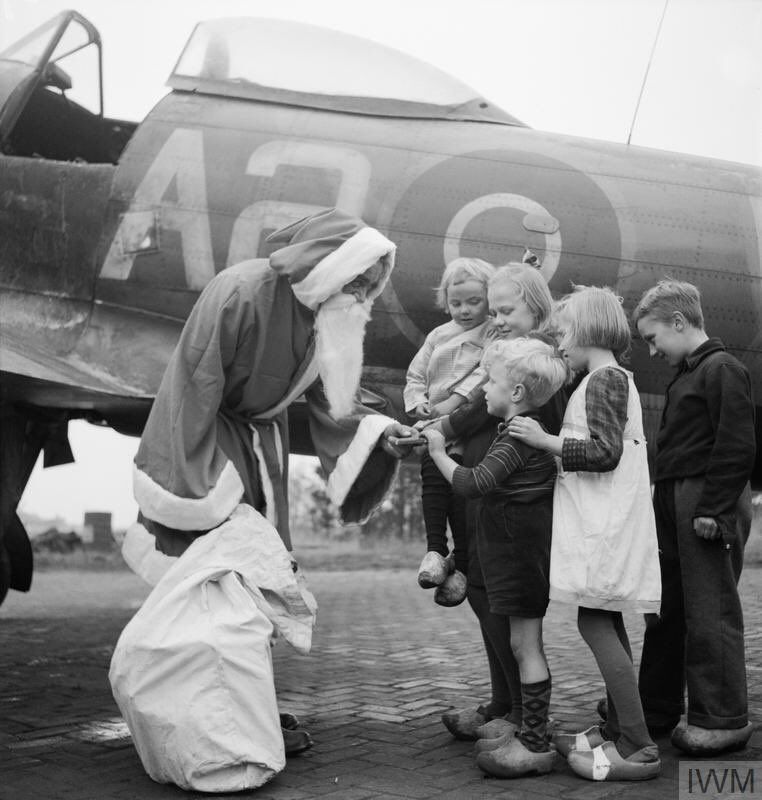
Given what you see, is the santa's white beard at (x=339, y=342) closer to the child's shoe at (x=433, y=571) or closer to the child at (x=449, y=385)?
the child at (x=449, y=385)

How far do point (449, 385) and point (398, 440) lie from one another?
359 mm

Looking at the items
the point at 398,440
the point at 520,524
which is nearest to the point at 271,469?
the point at 398,440

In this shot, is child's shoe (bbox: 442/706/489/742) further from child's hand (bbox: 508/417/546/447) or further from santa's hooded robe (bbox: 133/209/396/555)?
child's hand (bbox: 508/417/546/447)

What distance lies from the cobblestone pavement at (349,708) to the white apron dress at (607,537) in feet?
1.76

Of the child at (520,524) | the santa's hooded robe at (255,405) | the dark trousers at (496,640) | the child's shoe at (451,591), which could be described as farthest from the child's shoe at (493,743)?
the santa's hooded robe at (255,405)

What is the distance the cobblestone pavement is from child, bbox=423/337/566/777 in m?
0.12

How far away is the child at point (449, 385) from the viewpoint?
3312mm

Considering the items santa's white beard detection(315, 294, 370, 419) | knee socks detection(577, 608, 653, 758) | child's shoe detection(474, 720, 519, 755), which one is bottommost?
child's shoe detection(474, 720, 519, 755)

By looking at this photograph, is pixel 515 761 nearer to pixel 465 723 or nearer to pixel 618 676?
pixel 618 676

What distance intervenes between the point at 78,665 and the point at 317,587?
6473 mm

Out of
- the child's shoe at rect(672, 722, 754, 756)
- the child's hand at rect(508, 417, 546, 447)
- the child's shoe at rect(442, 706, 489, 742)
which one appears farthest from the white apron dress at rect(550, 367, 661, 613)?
the child's shoe at rect(442, 706, 489, 742)

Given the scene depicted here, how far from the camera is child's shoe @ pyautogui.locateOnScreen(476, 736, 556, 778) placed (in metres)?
2.85

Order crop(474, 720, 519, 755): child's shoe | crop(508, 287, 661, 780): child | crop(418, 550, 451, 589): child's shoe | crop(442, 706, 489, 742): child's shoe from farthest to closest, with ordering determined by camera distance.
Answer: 1. crop(442, 706, 489, 742): child's shoe
2. crop(418, 550, 451, 589): child's shoe
3. crop(474, 720, 519, 755): child's shoe
4. crop(508, 287, 661, 780): child

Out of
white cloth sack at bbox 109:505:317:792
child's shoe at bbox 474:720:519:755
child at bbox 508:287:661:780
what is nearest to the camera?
white cloth sack at bbox 109:505:317:792
